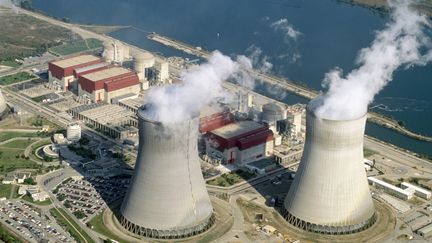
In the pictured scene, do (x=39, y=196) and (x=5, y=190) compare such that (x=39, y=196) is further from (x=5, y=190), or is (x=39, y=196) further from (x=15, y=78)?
(x=15, y=78)

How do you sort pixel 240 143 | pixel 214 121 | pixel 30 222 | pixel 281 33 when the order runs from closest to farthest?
pixel 30 222, pixel 240 143, pixel 214 121, pixel 281 33

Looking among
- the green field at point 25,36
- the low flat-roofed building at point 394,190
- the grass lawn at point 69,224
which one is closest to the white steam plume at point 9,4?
the green field at point 25,36

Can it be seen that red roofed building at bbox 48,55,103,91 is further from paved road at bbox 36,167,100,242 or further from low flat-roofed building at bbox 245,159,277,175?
low flat-roofed building at bbox 245,159,277,175

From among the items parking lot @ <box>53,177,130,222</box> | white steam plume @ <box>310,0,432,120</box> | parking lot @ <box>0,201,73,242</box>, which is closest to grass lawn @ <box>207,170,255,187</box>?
parking lot @ <box>53,177,130,222</box>

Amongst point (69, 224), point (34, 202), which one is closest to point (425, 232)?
point (69, 224)

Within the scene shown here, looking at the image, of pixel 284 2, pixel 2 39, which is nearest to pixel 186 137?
pixel 2 39
